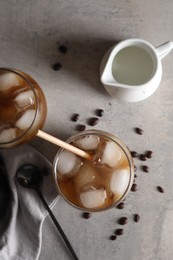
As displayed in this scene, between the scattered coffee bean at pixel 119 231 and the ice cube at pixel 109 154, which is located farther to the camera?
the scattered coffee bean at pixel 119 231

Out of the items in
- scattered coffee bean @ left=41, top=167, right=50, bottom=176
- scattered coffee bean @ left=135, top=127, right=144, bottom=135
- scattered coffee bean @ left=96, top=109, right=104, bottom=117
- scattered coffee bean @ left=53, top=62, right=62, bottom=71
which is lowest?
scattered coffee bean @ left=41, top=167, right=50, bottom=176

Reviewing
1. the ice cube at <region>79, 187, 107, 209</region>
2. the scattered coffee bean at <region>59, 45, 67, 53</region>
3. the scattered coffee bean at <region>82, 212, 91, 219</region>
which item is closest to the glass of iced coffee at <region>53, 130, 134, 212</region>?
the ice cube at <region>79, 187, 107, 209</region>

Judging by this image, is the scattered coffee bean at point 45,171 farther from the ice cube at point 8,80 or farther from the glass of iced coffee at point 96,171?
the ice cube at point 8,80

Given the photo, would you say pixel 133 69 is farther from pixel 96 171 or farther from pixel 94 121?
pixel 96 171

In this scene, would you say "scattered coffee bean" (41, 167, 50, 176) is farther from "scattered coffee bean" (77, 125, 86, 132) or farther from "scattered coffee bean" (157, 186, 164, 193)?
"scattered coffee bean" (157, 186, 164, 193)

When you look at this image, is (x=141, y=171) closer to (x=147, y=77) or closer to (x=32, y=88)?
(x=147, y=77)

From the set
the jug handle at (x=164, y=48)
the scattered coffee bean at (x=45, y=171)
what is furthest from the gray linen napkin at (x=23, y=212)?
the jug handle at (x=164, y=48)
